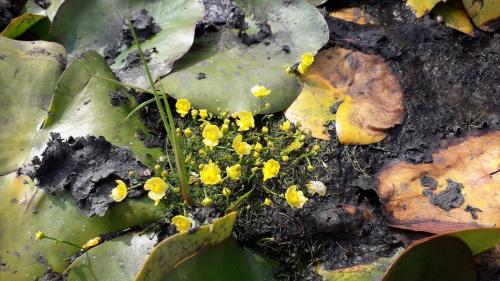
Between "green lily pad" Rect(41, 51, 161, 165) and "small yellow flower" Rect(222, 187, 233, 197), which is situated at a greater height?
"green lily pad" Rect(41, 51, 161, 165)

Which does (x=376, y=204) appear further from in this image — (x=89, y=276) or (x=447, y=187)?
(x=89, y=276)

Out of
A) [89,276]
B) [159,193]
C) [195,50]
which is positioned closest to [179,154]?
[159,193]

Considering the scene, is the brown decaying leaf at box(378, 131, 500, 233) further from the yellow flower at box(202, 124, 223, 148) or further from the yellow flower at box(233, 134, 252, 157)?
the yellow flower at box(202, 124, 223, 148)

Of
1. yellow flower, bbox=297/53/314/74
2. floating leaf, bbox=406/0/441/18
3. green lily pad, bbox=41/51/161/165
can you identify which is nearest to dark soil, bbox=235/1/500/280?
floating leaf, bbox=406/0/441/18

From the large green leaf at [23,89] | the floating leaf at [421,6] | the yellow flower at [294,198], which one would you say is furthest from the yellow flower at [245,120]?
the floating leaf at [421,6]

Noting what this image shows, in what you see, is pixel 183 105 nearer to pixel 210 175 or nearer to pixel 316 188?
pixel 210 175
